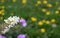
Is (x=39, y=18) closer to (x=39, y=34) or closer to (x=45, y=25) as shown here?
(x=45, y=25)

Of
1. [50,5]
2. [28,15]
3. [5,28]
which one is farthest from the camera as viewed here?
[50,5]

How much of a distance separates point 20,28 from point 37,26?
3.47 ft

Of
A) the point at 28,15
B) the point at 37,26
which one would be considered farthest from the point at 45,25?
the point at 28,15

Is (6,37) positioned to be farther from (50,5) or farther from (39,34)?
(50,5)

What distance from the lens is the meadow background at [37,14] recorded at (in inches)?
101

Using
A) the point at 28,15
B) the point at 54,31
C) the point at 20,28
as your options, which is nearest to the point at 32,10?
the point at 28,15

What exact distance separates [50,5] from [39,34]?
0.76 m

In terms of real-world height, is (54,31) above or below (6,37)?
below

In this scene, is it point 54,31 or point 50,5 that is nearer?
point 54,31

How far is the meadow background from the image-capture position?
256 centimetres

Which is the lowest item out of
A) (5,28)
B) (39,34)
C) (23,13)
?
(39,34)

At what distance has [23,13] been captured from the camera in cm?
295

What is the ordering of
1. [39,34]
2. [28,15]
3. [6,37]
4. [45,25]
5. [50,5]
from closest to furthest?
[6,37] → [39,34] → [45,25] → [28,15] → [50,5]

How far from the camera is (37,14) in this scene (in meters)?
2.93
